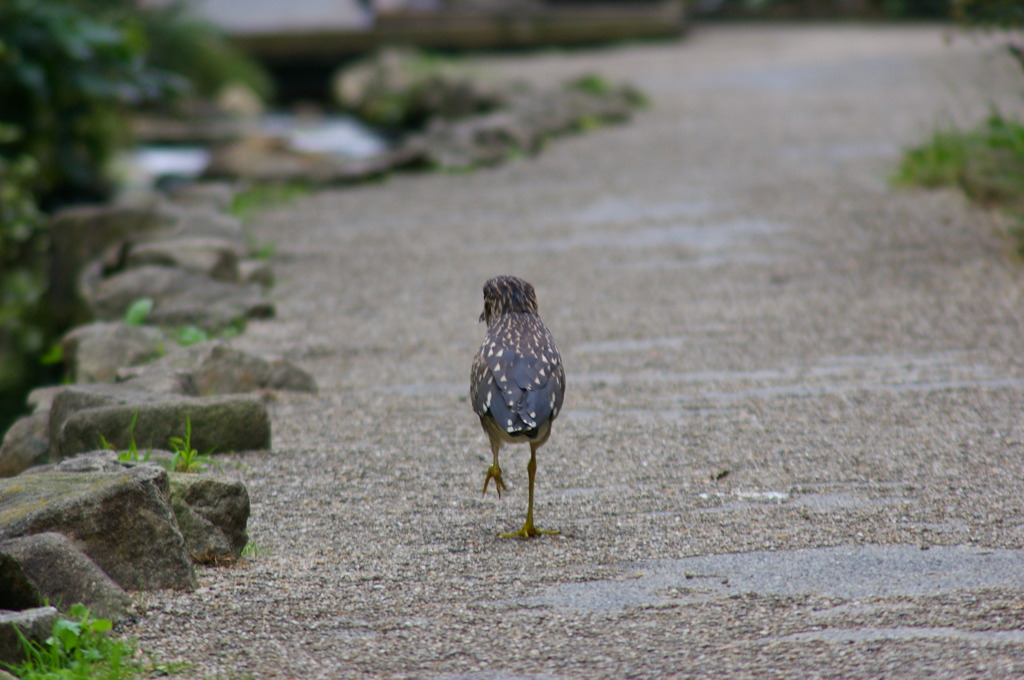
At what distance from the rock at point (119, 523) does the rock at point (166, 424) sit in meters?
1.01

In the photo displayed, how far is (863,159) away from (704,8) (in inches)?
626

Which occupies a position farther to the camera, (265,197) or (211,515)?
(265,197)

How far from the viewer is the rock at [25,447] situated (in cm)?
473

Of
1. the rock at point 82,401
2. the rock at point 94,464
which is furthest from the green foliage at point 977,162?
the rock at point 94,464

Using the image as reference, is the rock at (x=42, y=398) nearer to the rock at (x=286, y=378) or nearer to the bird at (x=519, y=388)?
the rock at (x=286, y=378)

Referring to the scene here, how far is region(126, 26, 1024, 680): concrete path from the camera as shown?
10.1 ft

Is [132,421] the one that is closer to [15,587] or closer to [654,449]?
[15,587]

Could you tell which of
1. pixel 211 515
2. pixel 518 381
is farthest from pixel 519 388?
pixel 211 515

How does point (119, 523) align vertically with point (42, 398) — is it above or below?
above

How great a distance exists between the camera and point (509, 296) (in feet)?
13.9

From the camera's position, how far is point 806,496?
402 cm

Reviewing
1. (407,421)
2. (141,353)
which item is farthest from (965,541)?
(141,353)

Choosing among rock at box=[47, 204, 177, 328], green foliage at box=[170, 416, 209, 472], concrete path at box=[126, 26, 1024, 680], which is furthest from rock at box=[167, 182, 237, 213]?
green foliage at box=[170, 416, 209, 472]

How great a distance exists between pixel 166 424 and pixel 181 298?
2.15m
